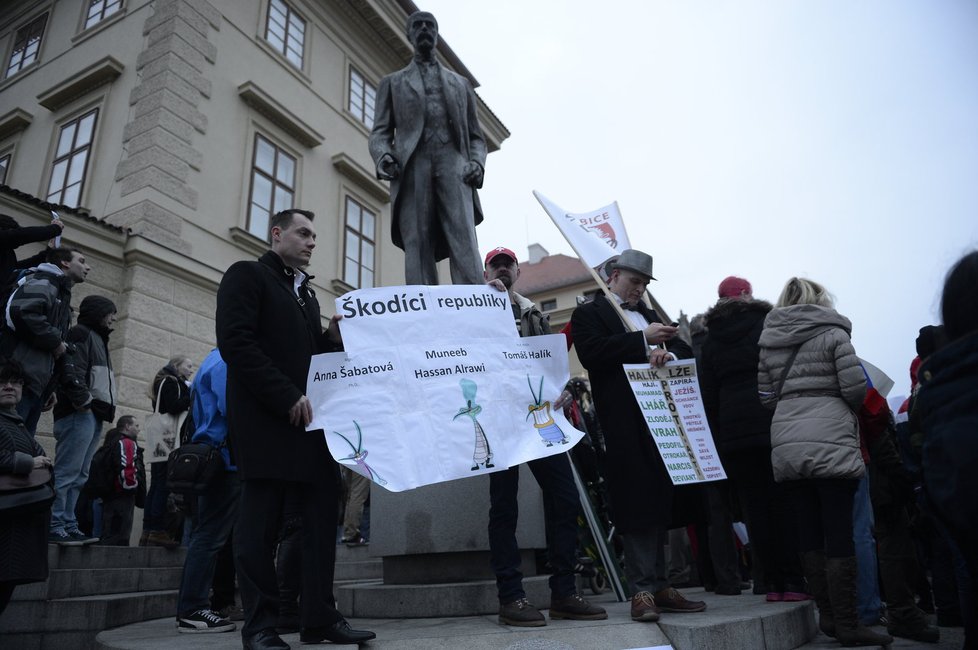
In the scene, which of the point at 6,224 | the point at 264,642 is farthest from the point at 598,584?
the point at 6,224

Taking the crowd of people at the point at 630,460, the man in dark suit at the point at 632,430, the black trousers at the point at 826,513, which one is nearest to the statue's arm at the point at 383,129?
the crowd of people at the point at 630,460

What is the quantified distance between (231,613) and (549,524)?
2.25m

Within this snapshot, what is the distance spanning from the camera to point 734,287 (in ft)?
15.9

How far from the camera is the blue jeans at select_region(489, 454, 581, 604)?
3275 millimetres

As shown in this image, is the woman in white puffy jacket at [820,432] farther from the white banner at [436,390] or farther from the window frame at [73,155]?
the window frame at [73,155]

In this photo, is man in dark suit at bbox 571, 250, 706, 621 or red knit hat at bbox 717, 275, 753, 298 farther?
red knit hat at bbox 717, 275, 753, 298

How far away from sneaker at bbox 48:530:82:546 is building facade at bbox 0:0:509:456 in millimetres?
5115

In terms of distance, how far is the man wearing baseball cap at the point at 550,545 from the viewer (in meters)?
3.20

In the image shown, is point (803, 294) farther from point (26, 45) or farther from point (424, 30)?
point (26, 45)

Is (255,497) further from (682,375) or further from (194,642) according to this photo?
(682,375)

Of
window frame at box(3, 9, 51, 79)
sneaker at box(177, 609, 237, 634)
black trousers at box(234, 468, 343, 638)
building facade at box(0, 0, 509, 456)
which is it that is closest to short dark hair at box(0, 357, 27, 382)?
sneaker at box(177, 609, 237, 634)

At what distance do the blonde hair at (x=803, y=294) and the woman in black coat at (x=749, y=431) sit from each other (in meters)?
0.72

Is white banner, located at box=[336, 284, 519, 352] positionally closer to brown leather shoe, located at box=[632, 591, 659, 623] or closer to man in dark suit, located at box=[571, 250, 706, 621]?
man in dark suit, located at box=[571, 250, 706, 621]

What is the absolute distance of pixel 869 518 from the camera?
4.09 metres
